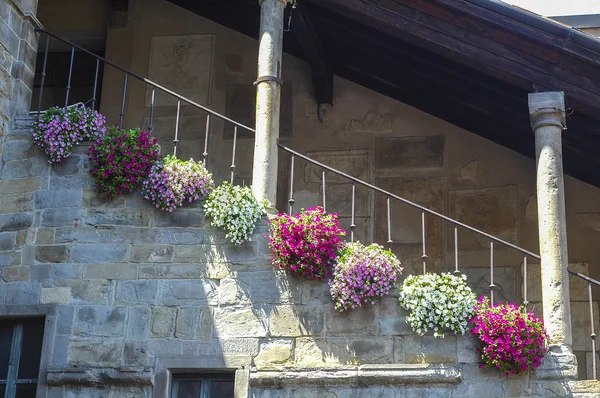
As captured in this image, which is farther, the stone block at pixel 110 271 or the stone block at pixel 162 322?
the stone block at pixel 110 271

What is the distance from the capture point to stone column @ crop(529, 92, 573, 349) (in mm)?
8062

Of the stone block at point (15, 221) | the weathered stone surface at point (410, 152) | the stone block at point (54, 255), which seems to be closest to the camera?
the stone block at point (54, 255)

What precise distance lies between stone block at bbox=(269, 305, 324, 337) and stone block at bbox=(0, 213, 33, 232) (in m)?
1.97

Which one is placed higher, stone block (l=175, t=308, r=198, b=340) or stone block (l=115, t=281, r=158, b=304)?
stone block (l=115, t=281, r=158, b=304)

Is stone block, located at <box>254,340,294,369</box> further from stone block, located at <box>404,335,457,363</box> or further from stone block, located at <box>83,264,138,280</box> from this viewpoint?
stone block, located at <box>83,264,138,280</box>

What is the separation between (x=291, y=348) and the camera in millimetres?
8148

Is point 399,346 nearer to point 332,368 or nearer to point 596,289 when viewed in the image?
point 332,368

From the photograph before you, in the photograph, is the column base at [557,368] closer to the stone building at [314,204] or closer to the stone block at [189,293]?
the stone building at [314,204]

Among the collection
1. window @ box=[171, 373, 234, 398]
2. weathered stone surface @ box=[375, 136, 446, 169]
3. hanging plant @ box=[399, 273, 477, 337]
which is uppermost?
weathered stone surface @ box=[375, 136, 446, 169]

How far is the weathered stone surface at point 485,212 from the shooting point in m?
10.1

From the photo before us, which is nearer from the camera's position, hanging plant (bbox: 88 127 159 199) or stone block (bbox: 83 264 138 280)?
stone block (bbox: 83 264 138 280)

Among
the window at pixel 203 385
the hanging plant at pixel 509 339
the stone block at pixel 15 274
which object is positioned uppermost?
the stone block at pixel 15 274

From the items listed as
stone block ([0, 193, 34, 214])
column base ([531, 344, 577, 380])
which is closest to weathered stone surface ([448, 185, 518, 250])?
column base ([531, 344, 577, 380])

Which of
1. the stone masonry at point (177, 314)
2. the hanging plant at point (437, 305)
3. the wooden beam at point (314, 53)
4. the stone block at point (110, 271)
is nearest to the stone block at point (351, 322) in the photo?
the stone masonry at point (177, 314)
